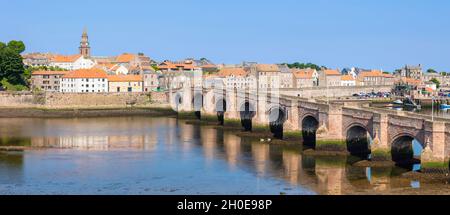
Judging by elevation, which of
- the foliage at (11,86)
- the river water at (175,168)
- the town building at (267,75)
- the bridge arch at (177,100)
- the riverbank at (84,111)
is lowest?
the river water at (175,168)

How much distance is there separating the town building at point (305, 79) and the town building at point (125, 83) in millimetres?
42478

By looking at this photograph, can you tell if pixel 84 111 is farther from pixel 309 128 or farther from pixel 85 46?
pixel 85 46

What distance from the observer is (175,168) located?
47.8 m

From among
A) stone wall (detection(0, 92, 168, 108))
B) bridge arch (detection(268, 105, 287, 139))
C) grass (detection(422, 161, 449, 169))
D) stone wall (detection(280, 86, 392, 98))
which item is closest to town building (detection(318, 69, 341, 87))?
stone wall (detection(280, 86, 392, 98))

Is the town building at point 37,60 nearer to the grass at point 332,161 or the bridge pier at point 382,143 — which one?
the grass at point 332,161

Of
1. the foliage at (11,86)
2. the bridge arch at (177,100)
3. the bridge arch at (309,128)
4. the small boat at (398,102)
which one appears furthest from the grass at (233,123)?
the small boat at (398,102)

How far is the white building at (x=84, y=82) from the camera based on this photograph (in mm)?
110688

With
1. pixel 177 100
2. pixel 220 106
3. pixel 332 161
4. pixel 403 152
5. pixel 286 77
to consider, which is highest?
pixel 286 77

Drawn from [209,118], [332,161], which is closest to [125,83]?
[209,118]

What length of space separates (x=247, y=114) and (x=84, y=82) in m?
41.4

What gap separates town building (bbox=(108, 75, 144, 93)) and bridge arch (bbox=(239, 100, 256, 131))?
3687cm
